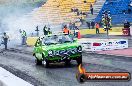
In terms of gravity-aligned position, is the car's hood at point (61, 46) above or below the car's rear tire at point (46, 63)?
above

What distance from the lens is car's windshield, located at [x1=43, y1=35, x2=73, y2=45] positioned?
17859 millimetres

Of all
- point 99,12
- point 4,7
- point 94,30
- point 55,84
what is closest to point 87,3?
point 99,12

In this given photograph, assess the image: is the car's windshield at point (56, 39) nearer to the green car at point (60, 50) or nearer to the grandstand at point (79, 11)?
the green car at point (60, 50)

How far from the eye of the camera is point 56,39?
18.2m

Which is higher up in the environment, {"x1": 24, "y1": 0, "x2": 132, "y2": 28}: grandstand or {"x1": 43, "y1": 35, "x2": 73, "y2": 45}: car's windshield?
{"x1": 24, "y1": 0, "x2": 132, "y2": 28}: grandstand

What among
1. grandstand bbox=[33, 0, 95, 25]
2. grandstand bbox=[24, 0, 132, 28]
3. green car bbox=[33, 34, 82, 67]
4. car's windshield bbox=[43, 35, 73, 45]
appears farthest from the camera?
grandstand bbox=[33, 0, 95, 25]

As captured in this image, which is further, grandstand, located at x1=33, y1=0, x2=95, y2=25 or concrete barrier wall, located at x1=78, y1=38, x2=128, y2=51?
grandstand, located at x1=33, y1=0, x2=95, y2=25

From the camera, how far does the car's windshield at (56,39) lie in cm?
1786

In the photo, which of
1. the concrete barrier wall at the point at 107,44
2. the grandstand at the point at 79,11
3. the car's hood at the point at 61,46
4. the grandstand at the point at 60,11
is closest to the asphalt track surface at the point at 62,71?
the car's hood at the point at 61,46

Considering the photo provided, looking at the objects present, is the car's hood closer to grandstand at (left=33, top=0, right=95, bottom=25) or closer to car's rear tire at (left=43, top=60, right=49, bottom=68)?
car's rear tire at (left=43, top=60, right=49, bottom=68)

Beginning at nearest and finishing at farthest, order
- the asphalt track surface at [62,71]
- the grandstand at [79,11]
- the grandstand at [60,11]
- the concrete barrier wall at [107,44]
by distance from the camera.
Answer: the asphalt track surface at [62,71] → the concrete barrier wall at [107,44] → the grandstand at [79,11] → the grandstand at [60,11]

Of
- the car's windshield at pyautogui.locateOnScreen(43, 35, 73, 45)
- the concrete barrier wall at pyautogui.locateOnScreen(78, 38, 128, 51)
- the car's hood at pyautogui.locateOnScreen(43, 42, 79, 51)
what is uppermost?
the car's windshield at pyautogui.locateOnScreen(43, 35, 73, 45)

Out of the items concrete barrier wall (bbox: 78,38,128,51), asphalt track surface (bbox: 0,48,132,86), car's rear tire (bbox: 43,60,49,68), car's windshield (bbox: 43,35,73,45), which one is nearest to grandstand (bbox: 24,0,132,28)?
concrete barrier wall (bbox: 78,38,128,51)

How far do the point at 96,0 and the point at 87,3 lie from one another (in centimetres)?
164
